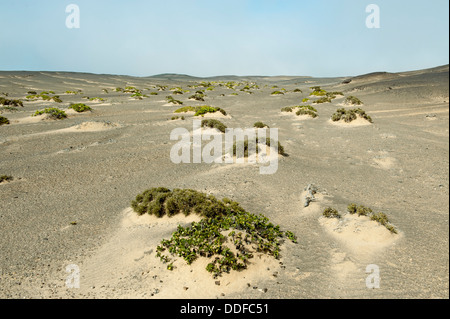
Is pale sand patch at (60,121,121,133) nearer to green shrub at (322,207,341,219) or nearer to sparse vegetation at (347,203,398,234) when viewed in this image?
green shrub at (322,207,341,219)

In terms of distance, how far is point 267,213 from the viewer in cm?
884

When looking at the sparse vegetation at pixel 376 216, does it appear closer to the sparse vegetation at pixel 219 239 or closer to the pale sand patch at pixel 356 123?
the sparse vegetation at pixel 219 239

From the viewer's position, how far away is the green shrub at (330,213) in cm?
819

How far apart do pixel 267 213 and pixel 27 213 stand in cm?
831

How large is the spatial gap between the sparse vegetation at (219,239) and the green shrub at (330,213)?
1.69 metres

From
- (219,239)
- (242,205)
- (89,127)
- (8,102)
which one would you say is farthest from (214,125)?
(8,102)

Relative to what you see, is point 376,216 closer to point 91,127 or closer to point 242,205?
point 242,205

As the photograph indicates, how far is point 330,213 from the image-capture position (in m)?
8.27

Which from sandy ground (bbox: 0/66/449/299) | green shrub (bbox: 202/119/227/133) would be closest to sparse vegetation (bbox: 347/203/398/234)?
sandy ground (bbox: 0/66/449/299)

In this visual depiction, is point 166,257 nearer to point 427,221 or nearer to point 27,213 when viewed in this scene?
point 27,213

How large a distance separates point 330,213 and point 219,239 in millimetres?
4123

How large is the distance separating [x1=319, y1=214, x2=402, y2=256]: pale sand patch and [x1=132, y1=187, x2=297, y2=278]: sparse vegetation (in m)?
1.37
